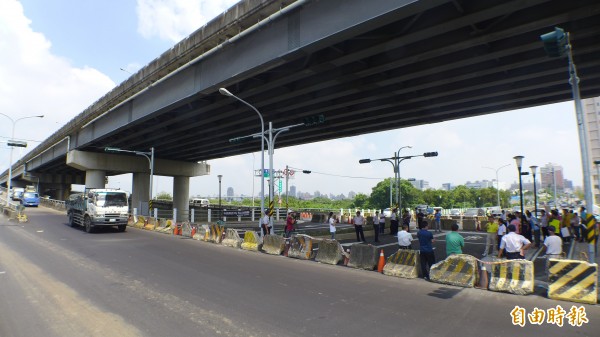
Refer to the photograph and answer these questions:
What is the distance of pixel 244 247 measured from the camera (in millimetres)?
15594

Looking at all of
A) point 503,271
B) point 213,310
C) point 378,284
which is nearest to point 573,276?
point 503,271

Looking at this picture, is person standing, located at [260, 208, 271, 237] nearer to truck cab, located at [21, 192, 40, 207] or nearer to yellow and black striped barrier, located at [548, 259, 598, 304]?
yellow and black striped barrier, located at [548, 259, 598, 304]

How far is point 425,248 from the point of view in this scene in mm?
9727

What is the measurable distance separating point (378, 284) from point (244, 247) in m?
8.07

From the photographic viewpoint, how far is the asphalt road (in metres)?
5.62

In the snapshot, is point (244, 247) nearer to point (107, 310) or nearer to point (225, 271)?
point (225, 271)

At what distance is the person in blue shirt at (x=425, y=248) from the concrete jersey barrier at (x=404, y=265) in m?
0.20

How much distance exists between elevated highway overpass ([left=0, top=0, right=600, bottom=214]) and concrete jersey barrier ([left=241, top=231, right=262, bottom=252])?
7186 millimetres

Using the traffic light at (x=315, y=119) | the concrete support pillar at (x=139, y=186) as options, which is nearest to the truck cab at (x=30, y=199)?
the concrete support pillar at (x=139, y=186)

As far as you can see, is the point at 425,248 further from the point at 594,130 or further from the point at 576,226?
→ the point at 594,130

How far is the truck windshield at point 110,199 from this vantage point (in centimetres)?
1997

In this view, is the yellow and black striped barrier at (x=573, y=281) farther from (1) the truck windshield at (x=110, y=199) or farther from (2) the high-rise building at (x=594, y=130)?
(2) the high-rise building at (x=594, y=130)

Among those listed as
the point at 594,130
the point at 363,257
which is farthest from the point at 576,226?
the point at 594,130

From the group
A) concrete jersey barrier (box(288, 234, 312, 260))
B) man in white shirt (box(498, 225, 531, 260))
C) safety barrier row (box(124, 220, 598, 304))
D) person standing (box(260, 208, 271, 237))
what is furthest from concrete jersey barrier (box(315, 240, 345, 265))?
person standing (box(260, 208, 271, 237))
